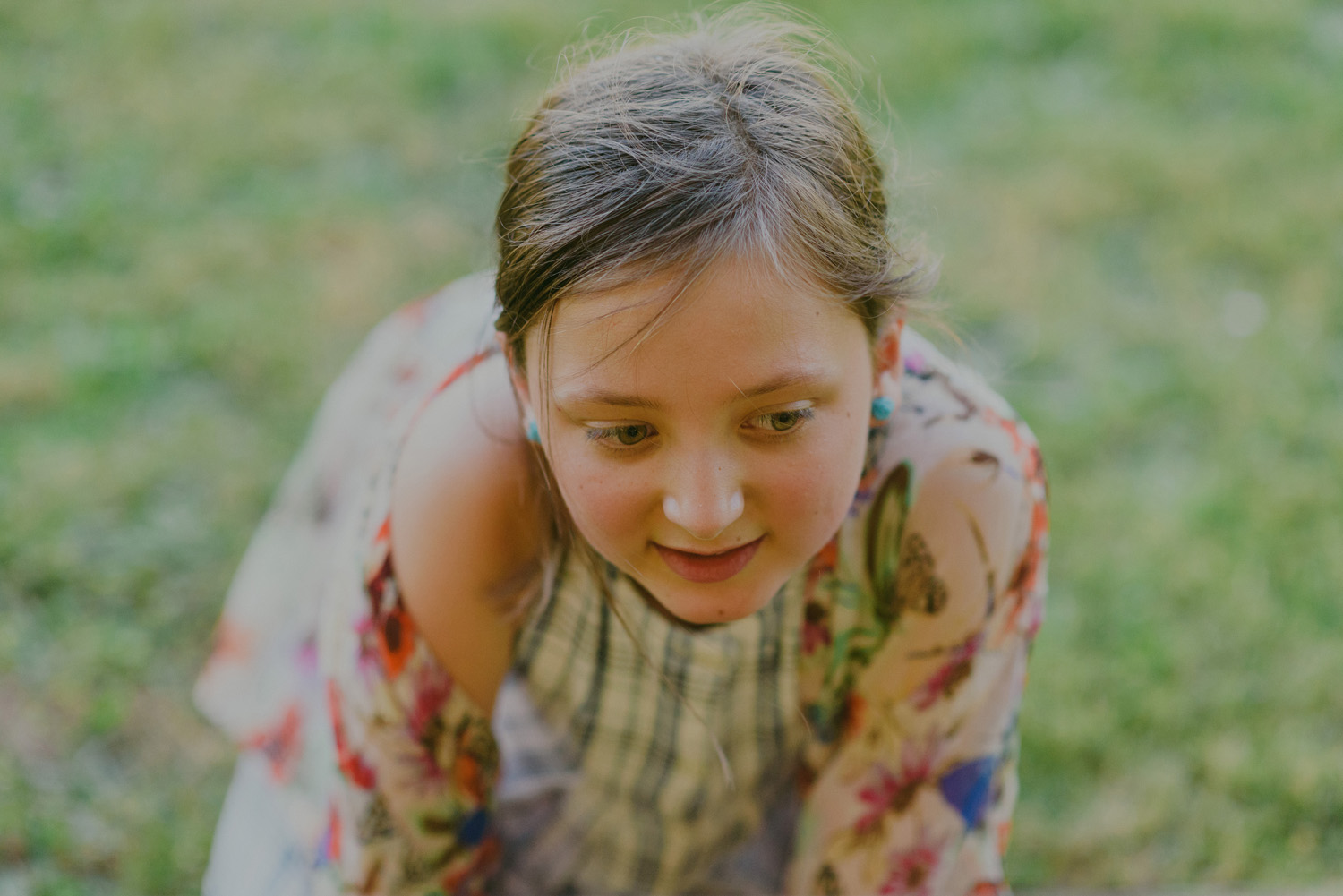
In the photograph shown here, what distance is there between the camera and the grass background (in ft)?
7.69

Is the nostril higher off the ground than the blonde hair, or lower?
lower

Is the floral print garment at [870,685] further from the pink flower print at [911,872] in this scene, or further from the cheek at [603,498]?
the cheek at [603,498]

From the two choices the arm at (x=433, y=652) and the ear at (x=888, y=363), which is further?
the arm at (x=433, y=652)

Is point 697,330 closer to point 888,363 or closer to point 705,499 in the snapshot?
point 705,499

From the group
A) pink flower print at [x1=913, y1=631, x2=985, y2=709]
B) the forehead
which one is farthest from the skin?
pink flower print at [x1=913, y1=631, x2=985, y2=709]

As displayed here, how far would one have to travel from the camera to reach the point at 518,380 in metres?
1.40

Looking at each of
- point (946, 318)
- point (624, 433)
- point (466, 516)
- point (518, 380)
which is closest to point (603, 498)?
point (624, 433)

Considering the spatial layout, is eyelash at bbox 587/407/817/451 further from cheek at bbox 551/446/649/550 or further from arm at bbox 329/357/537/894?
arm at bbox 329/357/537/894

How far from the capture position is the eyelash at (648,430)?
49.3 inches

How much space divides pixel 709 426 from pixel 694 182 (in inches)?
9.4

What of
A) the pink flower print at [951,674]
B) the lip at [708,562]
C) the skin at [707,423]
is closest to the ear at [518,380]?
the skin at [707,423]

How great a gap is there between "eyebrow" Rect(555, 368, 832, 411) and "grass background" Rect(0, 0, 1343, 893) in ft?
1.37

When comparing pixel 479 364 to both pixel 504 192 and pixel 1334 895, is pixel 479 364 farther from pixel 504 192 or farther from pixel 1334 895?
pixel 1334 895

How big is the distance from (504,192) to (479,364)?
0.95 ft
